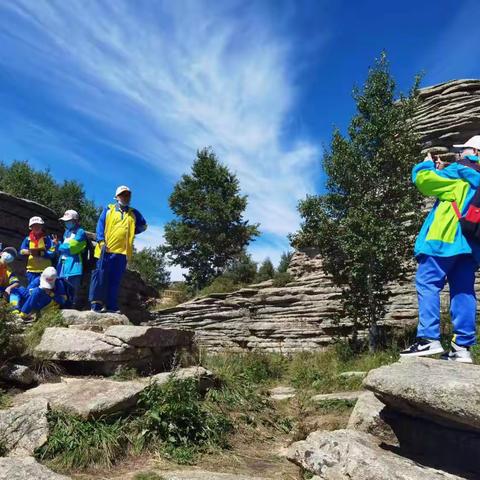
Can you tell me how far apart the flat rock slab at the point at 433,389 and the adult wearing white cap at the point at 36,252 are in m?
6.64

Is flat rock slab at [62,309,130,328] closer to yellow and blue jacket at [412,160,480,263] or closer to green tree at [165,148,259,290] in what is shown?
yellow and blue jacket at [412,160,480,263]

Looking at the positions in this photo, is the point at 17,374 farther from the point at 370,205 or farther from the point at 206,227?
the point at 206,227

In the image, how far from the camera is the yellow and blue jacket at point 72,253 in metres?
8.34

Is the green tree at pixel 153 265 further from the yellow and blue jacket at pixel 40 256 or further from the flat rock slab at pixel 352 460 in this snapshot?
the flat rock slab at pixel 352 460

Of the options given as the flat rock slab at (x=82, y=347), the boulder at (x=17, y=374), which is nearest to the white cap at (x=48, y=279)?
the flat rock slab at (x=82, y=347)

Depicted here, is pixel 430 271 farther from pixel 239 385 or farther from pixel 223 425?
pixel 239 385

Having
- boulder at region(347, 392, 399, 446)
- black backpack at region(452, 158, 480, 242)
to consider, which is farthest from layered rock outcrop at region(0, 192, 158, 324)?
black backpack at region(452, 158, 480, 242)

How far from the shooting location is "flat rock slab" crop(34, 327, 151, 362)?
573 centimetres

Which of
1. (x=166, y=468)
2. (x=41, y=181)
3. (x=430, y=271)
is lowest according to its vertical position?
(x=166, y=468)

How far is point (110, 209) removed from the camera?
7.65 meters

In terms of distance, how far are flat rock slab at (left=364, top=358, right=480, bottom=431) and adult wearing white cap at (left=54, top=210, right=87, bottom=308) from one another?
19.6ft

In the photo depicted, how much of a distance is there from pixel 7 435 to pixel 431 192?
4605mm

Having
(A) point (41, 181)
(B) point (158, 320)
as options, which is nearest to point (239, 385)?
(B) point (158, 320)

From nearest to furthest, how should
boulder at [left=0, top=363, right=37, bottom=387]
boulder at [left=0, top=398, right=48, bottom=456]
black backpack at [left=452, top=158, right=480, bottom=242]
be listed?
boulder at [left=0, top=398, right=48, bottom=456]
black backpack at [left=452, top=158, right=480, bottom=242]
boulder at [left=0, top=363, right=37, bottom=387]
